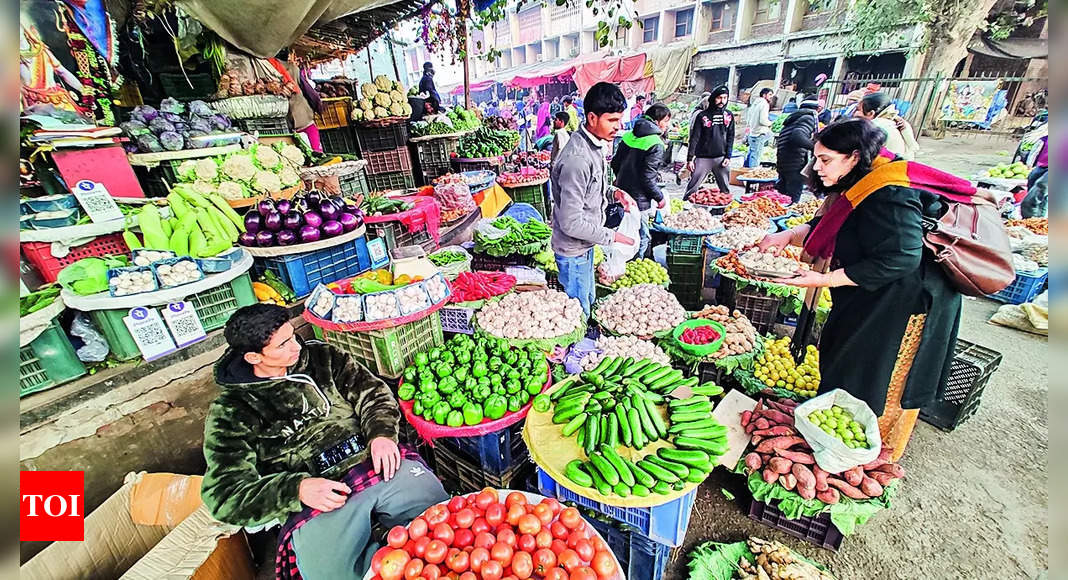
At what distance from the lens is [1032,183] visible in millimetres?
6164

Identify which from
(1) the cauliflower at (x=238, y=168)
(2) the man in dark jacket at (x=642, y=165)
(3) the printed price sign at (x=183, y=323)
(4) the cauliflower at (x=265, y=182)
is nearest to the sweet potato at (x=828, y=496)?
(2) the man in dark jacket at (x=642, y=165)

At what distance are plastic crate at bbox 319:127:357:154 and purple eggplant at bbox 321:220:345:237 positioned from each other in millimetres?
4298

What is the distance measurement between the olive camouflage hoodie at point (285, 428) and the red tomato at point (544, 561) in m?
1.01

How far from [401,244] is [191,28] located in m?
2.79

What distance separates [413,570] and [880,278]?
2.71 m

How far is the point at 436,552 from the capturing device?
1.59 m

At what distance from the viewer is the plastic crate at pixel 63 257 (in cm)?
283

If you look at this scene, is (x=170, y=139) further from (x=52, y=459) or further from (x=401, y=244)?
(x=52, y=459)

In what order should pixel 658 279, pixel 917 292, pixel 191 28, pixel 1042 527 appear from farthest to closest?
pixel 658 279
pixel 191 28
pixel 1042 527
pixel 917 292

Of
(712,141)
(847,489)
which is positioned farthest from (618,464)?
(712,141)

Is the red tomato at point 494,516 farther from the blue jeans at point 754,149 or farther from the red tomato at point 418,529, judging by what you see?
the blue jeans at point 754,149

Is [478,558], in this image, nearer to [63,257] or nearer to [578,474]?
[578,474]

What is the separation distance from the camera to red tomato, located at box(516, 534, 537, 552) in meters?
1.64

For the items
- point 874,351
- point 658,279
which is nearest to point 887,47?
point 658,279
